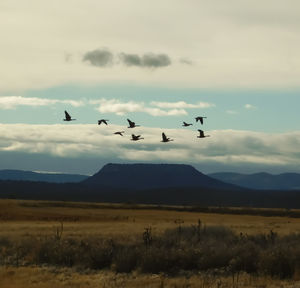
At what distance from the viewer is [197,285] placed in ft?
78.1

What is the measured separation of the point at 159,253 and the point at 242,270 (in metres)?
3.72

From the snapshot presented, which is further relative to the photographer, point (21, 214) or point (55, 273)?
point (21, 214)

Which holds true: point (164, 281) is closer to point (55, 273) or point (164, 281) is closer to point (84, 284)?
point (84, 284)

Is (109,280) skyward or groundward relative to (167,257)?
groundward

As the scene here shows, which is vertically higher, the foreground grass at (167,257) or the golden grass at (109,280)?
the foreground grass at (167,257)

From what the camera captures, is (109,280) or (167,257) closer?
(109,280)

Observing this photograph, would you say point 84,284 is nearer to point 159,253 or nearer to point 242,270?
point 159,253

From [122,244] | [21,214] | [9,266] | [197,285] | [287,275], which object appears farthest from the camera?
[21,214]

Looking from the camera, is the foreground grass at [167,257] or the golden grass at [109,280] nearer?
the golden grass at [109,280]

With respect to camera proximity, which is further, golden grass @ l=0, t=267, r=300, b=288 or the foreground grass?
the foreground grass

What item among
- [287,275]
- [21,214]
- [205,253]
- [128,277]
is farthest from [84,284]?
[21,214]

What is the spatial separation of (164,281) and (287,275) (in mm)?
5120

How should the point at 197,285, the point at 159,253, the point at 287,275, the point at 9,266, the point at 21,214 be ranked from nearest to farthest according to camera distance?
the point at 197,285
the point at 287,275
the point at 159,253
the point at 9,266
the point at 21,214

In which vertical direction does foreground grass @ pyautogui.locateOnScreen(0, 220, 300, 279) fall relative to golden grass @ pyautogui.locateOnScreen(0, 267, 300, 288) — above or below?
above
